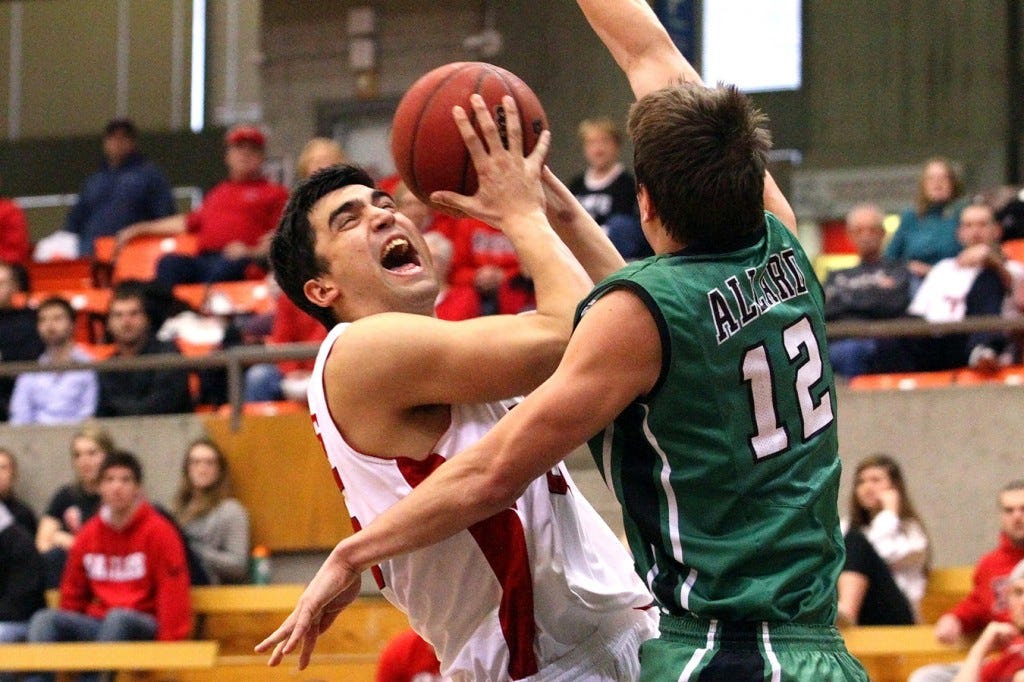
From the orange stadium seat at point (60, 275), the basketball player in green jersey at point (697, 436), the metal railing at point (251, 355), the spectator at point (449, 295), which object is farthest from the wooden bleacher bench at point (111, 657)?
the orange stadium seat at point (60, 275)

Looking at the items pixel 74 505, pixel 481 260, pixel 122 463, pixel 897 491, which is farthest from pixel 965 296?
pixel 74 505

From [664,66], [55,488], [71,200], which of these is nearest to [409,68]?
[71,200]

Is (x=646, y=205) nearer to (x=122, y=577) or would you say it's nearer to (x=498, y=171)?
(x=498, y=171)

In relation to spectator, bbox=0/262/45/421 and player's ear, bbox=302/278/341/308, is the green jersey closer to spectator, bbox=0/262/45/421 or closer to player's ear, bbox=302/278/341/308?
player's ear, bbox=302/278/341/308

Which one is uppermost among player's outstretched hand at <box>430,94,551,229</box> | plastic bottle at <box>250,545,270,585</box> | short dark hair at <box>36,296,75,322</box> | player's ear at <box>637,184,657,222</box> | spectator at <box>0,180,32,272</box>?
spectator at <box>0,180,32,272</box>

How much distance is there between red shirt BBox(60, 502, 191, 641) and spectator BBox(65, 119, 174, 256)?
15.0 ft

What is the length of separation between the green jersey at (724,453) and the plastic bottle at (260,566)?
232 inches

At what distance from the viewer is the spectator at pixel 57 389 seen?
978 centimetres

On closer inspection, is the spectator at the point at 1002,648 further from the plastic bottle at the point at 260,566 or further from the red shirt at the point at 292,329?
the red shirt at the point at 292,329

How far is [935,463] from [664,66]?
5.11 meters

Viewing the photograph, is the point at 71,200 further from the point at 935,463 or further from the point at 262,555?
the point at 935,463

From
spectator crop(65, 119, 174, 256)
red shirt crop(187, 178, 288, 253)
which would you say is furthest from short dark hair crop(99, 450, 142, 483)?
spectator crop(65, 119, 174, 256)

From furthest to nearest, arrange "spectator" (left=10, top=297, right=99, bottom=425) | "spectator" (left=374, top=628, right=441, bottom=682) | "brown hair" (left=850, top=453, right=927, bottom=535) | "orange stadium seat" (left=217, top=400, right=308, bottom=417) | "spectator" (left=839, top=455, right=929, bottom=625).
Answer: "spectator" (left=10, top=297, right=99, bottom=425)
"orange stadium seat" (left=217, top=400, right=308, bottom=417)
"brown hair" (left=850, top=453, right=927, bottom=535)
"spectator" (left=839, top=455, right=929, bottom=625)
"spectator" (left=374, top=628, right=441, bottom=682)

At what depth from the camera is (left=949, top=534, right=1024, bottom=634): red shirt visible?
6.37m
